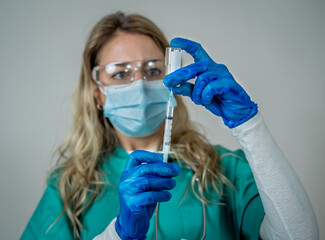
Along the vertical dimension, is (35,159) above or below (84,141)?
below

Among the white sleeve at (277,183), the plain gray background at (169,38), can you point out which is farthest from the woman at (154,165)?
the plain gray background at (169,38)

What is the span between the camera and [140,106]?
139 centimetres

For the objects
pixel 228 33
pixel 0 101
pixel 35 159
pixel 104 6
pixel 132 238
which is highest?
pixel 104 6

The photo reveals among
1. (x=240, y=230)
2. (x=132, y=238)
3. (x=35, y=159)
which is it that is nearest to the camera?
(x=132, y=238)

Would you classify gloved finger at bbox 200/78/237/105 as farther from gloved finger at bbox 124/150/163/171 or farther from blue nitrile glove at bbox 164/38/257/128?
gloved finger at bbox 124/150/163/171

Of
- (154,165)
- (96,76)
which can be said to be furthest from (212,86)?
(96,76)

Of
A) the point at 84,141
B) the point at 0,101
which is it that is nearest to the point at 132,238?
the point at 84,141

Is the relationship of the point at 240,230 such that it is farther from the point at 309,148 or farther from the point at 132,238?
the point at 309,148

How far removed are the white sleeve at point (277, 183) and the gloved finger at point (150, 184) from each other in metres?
0.29

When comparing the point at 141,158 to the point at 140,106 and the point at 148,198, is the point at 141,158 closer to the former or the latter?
the point at 148,198

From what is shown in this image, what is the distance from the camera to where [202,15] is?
1.94 metres

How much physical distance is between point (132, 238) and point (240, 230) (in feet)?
1.71

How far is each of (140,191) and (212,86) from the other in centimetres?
42

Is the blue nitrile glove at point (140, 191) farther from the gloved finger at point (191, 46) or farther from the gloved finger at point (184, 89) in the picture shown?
the gloved finger at point (191, 46)
